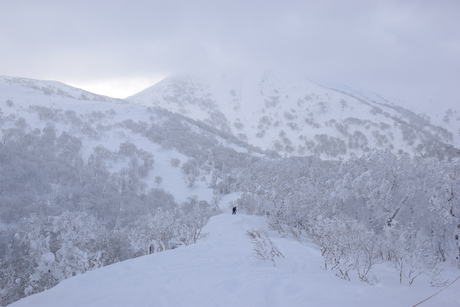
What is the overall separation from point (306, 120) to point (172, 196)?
104 meters

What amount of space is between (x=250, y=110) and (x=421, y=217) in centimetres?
15631

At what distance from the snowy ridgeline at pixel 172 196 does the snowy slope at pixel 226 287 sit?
34.3 inches

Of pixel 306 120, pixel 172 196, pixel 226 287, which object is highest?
pixel 306 120

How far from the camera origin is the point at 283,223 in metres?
25.2

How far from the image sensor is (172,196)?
224 feet

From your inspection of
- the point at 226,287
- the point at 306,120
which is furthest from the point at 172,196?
the point at 306,120

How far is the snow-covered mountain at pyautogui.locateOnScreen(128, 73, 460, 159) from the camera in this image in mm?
123812

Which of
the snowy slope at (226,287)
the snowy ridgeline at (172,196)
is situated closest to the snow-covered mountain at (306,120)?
the snowy ridgeline at (172,196)

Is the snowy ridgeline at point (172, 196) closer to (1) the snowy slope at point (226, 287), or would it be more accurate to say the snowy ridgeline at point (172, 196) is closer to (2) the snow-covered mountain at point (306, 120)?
(1) the snowy slope at point (226, 287)

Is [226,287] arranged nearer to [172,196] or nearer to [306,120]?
[172,196]

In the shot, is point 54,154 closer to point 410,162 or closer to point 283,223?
point 283,223

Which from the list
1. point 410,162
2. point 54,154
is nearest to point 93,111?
point 54,154

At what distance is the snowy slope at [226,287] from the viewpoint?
7227 mm

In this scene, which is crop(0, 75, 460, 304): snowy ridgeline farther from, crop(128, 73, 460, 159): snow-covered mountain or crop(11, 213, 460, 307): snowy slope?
crop(128, 73, 460, 159): snow-covered mountain
